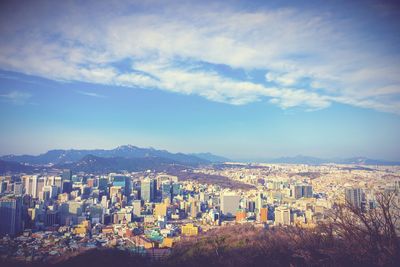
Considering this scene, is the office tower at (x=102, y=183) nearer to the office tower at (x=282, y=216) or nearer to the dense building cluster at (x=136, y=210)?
the dense building cluster at (x=136, y=210)

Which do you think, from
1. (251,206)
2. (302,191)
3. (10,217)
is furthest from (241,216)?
(10,217)

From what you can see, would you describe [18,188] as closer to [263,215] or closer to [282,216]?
[263,215]

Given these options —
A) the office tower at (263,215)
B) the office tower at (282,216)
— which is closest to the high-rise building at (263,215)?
the office tower at (263,215)

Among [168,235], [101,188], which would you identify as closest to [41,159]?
[101,188]

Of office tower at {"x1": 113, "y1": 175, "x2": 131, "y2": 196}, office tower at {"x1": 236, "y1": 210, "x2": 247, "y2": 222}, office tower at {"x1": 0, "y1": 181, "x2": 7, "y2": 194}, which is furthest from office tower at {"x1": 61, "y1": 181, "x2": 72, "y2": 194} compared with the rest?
office tower at {"x1": 236, "y1": 210, "x2": 247, "y2": 222}

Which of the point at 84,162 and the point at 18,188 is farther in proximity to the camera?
the point at 84,162

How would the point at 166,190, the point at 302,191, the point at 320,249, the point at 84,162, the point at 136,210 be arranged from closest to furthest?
the point at 320,249 → the point at 136,210 → the point at 302,191 → the point at 166,190 → the point at 84,162

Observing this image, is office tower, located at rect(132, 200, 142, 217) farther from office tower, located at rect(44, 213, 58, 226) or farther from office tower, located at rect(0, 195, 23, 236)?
office tower, located at rect(0, 195, 23, 236)

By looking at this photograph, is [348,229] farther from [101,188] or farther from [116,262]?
[101,188]
